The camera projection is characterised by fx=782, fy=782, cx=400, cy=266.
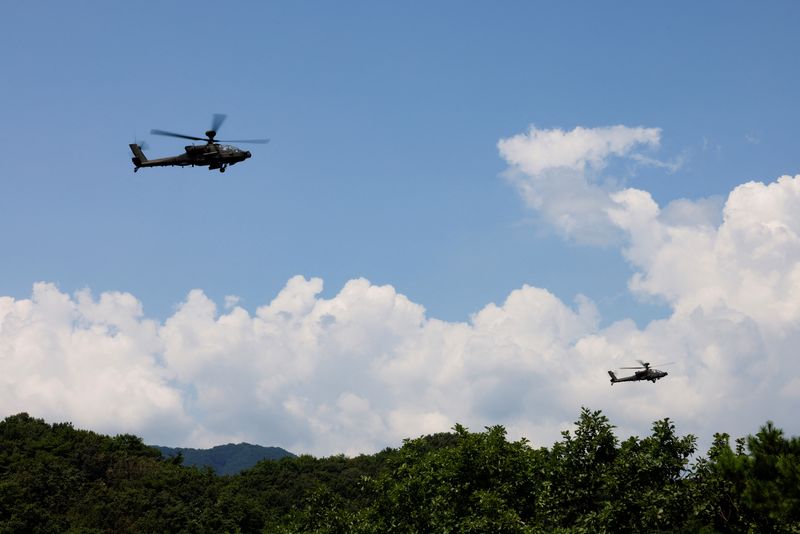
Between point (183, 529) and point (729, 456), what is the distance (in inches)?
2533

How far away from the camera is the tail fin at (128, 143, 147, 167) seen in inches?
2005

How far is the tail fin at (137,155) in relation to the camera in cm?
5092

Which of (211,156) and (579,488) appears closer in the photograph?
(579,488)

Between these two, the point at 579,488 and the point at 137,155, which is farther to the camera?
the point at 137,155

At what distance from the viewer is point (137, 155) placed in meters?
51.3

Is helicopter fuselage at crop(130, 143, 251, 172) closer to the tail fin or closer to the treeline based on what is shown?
the tail fin

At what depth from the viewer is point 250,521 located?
282ft

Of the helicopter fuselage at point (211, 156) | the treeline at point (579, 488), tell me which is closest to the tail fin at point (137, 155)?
the helicopter fuselage at point (211, 156)

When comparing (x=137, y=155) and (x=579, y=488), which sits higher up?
(x=137, y=155)

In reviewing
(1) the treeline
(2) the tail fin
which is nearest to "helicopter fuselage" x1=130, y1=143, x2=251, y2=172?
(2) the tail fin

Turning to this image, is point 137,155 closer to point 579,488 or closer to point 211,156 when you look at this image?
point 211,156

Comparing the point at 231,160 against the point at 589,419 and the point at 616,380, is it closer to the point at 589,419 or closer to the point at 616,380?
the point at 589,419

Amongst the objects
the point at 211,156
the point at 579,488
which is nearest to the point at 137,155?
the point at 211,156

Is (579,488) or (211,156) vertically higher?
(211,156)
